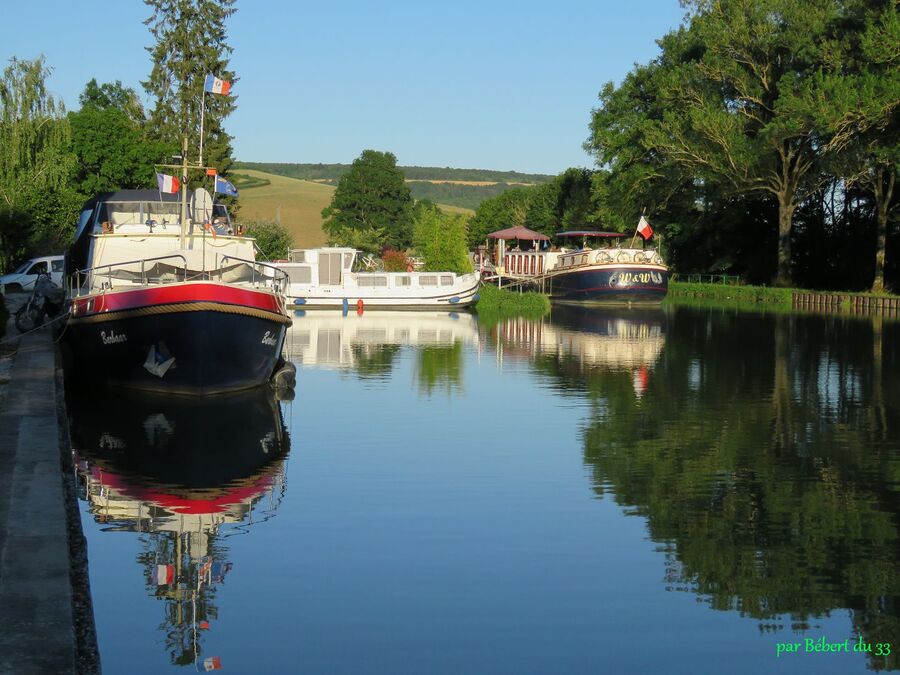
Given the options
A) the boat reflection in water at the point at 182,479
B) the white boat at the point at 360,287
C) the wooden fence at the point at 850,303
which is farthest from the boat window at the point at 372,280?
the boat reflection in water at the point at 182,479

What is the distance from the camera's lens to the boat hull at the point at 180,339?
21.7 m

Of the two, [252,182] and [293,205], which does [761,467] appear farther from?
[252,182]

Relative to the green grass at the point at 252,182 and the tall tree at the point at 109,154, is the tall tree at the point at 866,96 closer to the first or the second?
the tall tree at the point at 109,154

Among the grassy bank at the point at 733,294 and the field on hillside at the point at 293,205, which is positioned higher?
the field on hillside at the point at 293,205

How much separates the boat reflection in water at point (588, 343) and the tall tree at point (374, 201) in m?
82.5

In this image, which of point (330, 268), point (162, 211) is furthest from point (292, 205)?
point (162, 211)

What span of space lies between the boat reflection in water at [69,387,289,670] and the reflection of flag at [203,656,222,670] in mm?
14

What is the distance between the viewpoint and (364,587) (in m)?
10.7

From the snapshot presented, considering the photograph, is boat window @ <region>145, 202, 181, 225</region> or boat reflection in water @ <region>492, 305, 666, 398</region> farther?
boat reflection in water @ <region>492, 305, 666, 398</region>

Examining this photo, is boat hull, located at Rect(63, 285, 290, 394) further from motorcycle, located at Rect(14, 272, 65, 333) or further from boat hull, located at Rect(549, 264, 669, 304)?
boat hull, located at Rect(549, 264, 669, 304)

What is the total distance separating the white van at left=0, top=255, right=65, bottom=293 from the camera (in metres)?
48.4

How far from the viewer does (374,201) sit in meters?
139

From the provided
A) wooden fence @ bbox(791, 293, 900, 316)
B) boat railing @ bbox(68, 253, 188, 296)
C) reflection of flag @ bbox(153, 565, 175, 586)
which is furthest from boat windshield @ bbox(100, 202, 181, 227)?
wooden fence @ bbox(791, 293, 900, 316)

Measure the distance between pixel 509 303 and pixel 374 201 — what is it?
8075cm
